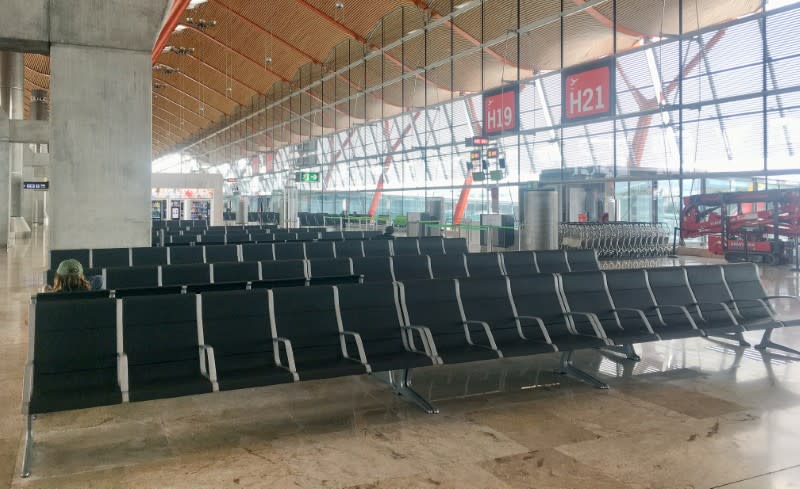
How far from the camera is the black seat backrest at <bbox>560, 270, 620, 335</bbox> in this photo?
5426 mm

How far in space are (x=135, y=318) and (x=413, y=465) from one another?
6.25 ft

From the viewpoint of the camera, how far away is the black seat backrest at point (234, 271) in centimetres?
684

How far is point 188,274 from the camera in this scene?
22.3 feet

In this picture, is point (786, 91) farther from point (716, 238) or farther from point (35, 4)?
point (35, 4)

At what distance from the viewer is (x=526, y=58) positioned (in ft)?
62.2

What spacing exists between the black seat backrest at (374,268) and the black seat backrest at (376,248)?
241cm

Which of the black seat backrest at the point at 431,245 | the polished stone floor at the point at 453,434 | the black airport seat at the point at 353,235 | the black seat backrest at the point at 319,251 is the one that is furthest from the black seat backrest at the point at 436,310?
the black airport seat at the point at 353,235

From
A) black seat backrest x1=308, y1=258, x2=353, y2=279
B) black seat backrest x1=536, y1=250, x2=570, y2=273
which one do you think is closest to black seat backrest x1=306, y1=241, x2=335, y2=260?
black seat backrest x1=308, y1=258, x2=353, y2=279

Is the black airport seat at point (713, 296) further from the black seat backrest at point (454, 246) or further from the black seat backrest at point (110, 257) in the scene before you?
the black seat backrest at point (110, 257)

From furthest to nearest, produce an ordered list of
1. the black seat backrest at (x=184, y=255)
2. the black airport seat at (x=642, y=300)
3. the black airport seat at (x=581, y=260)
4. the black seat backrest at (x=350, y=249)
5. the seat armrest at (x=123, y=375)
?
the black seat backrest at (x=350, y=249) → the black seat backrest at (x=184, y=255) → the black airport seat at (x=581, y=260) → the black airport seat at (x=642, y=300) → the seat armrest at (x=123, y=375)

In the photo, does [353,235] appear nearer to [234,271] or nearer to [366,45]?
[234,271]

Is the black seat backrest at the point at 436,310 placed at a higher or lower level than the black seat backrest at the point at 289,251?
lower

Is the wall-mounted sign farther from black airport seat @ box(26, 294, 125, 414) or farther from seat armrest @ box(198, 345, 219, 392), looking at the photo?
seat armrest @ box(198, 345, 219, 392)

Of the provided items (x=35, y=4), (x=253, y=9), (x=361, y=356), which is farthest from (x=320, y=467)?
(x=253, y=9)
